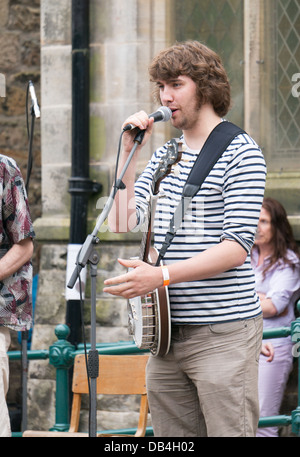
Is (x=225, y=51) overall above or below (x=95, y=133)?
above

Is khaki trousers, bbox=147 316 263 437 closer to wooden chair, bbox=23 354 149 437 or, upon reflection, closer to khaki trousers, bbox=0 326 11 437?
khaki trousers, bbox=0 326 11 437

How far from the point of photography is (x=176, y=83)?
324cm

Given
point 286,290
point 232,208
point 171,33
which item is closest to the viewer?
point 232,208

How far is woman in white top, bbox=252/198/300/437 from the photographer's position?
5.34 meters

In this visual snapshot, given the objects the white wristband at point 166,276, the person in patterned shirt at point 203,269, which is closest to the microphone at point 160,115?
the person in patterned shirt at point 203,269

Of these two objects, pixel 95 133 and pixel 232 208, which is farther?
pixel 95 133

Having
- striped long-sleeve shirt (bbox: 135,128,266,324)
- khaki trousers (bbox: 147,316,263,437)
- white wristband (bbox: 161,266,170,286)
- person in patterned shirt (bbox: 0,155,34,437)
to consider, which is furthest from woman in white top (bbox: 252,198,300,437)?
white wristband (bbox: 161,266,170,286)

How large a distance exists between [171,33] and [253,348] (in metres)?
3.78

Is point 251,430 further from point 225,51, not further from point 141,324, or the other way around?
point 225,51

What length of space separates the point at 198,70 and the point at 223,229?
58 centimetres

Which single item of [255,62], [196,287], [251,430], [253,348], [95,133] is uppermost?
[255,62]

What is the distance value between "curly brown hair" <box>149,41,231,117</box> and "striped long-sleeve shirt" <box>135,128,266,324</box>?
0.20 metres

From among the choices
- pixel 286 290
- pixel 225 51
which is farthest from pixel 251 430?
pixel 225 51

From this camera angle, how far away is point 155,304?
125 inches
